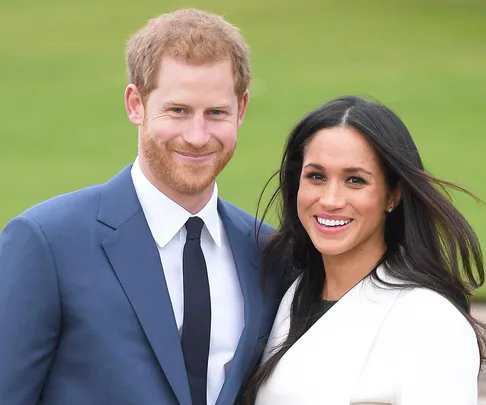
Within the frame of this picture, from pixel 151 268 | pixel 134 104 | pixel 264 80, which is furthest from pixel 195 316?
pixel 264 80

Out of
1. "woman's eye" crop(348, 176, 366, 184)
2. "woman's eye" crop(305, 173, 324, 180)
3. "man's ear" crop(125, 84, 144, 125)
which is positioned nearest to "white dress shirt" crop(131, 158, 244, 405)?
"man's ear" crop(125, 84, 144, 125)

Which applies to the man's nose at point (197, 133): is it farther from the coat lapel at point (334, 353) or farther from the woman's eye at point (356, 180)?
the coat lapel at point (334, 353)

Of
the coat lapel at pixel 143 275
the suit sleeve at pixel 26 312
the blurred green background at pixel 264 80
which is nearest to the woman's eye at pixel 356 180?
the coat lapel at pixel 143 275

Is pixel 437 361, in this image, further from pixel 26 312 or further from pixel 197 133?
pixel 26 312

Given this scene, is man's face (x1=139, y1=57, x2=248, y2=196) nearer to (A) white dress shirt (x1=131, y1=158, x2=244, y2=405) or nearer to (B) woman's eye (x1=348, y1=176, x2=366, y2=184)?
(A) white dress shirt (x1=131, y1=158, x2=244, y2=405)

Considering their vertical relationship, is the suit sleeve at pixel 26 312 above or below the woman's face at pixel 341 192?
below

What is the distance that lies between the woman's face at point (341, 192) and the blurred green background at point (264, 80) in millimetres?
6312

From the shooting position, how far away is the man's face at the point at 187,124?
3.57 metres

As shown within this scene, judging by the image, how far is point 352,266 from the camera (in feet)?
12.8

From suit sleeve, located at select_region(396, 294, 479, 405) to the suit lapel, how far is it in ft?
1.50

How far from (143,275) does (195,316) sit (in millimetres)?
191

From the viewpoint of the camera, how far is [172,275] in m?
3.64

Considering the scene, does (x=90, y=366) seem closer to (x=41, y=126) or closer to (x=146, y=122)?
(x=146, y=122)

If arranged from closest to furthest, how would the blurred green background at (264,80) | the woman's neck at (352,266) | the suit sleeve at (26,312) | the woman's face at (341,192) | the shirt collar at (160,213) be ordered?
the suit sleeve at (26,312) < the shirt collar at (160,213) < the woman's face at (341,192) < the woman's neck at (352,266) < the blurred green background at (264,80)
